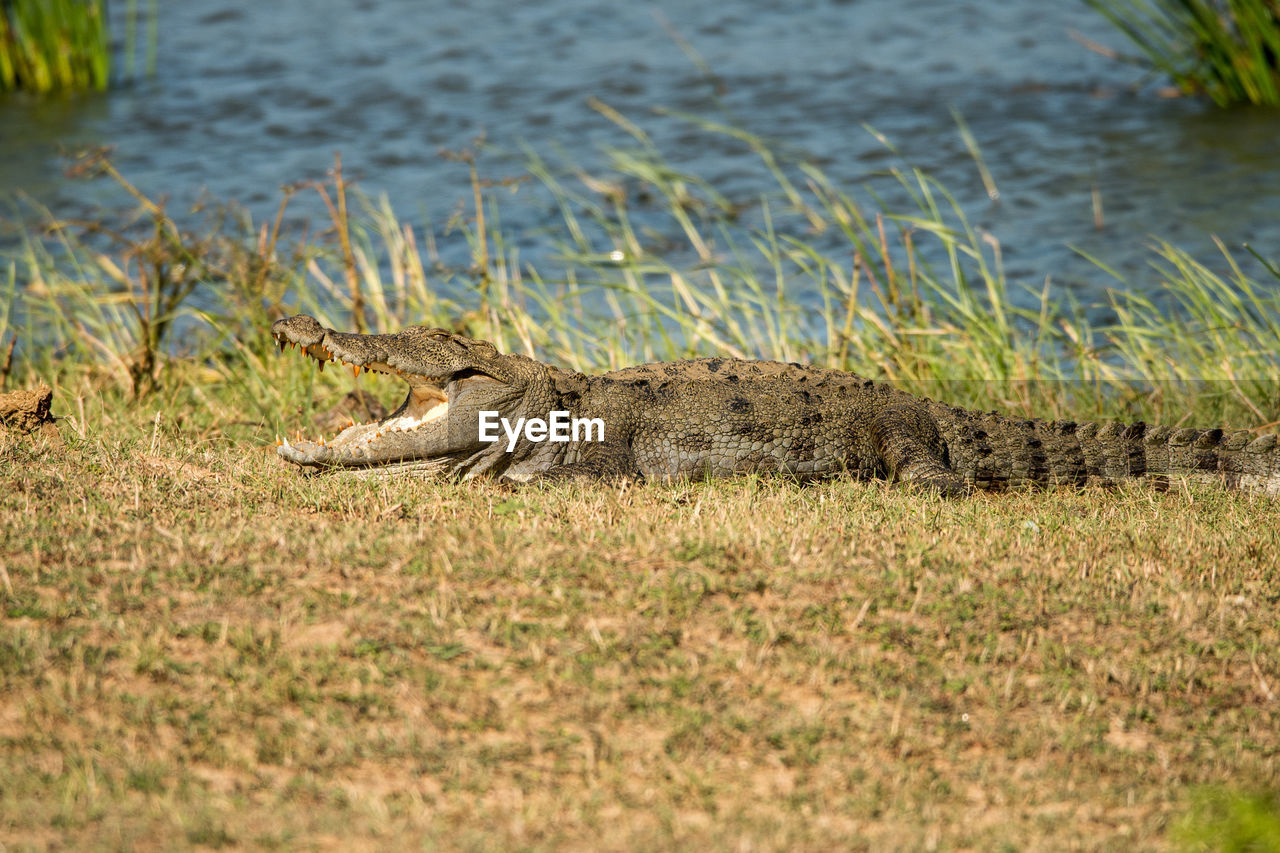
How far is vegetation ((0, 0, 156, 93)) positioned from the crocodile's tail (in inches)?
488

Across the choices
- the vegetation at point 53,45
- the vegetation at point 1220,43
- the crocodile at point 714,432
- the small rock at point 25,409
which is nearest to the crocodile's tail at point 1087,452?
the crocodile at point 714,432

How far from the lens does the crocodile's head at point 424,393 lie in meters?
5.46

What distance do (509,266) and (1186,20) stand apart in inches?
281

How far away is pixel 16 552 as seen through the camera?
4.20 metres

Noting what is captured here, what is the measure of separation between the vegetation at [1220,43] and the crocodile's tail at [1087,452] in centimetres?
760

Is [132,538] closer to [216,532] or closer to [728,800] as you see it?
Answer: [216,532]

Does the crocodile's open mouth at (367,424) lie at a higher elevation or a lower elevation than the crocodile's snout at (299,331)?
lower

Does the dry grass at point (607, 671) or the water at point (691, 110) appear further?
the water at point (691, 110)

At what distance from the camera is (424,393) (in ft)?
19.5

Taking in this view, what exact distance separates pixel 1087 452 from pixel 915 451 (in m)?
0.86

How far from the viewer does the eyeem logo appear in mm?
5828

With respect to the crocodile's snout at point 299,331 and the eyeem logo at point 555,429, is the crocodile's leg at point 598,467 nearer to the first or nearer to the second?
the eyeem logo at point 555,429

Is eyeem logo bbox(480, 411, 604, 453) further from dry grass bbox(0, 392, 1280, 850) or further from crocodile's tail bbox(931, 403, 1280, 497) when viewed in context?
crocodile's tail bbox(931, 403, 1280, 497)

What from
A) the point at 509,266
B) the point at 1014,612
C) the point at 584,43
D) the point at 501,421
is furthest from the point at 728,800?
the point at 584,43
